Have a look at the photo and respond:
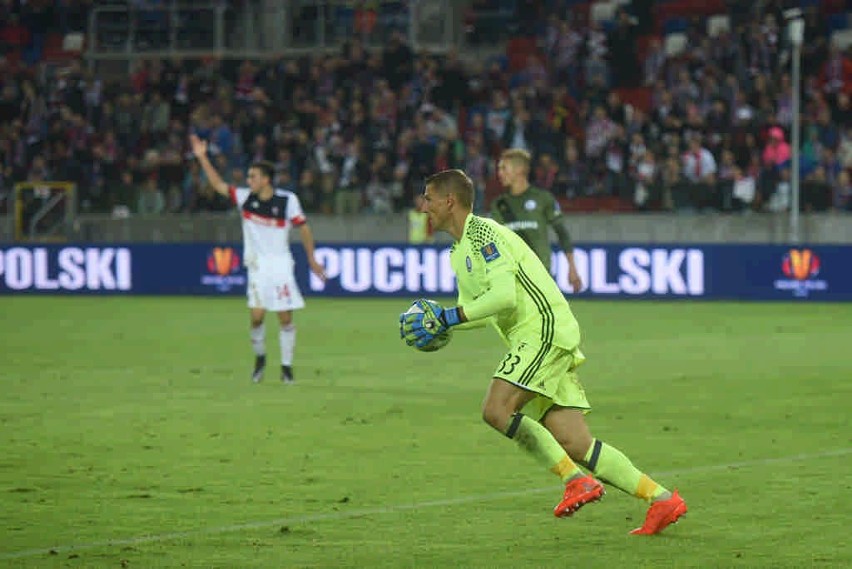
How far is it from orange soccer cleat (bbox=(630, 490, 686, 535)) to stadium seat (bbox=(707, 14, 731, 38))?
23.7 meters

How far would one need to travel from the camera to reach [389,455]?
1083 centimetres

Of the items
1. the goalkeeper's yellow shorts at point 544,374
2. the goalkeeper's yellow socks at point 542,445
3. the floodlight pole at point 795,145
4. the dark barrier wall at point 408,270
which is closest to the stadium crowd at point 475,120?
the floodlight pole at point 795,145

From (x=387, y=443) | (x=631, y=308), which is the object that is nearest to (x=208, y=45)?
(x=631, y=308)

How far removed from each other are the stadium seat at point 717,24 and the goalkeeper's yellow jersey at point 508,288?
76.8 feet

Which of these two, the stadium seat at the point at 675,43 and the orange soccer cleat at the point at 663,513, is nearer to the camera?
the orange soccer cleat at the point at 663,513

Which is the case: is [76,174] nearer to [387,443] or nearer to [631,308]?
[631,308]

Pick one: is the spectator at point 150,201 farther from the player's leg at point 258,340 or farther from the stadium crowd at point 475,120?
the player's leg at point 258,340

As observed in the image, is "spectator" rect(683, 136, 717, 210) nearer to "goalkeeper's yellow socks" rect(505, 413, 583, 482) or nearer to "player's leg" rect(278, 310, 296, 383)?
"player's leg" rect(278, 310, 296, 383)

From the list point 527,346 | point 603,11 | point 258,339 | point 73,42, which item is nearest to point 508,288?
point 527,346

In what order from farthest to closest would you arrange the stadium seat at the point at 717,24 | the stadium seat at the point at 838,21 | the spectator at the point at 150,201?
1. the stadium seat at the point at 838,21
2. the stadium seat at the point at 717,24
3. the spectator at the point at 150,201

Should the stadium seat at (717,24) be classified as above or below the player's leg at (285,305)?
above

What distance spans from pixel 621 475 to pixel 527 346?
2.47 feet

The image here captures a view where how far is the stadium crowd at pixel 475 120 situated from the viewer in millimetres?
27406

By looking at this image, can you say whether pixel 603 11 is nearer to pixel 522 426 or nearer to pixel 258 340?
pixel 258 340
